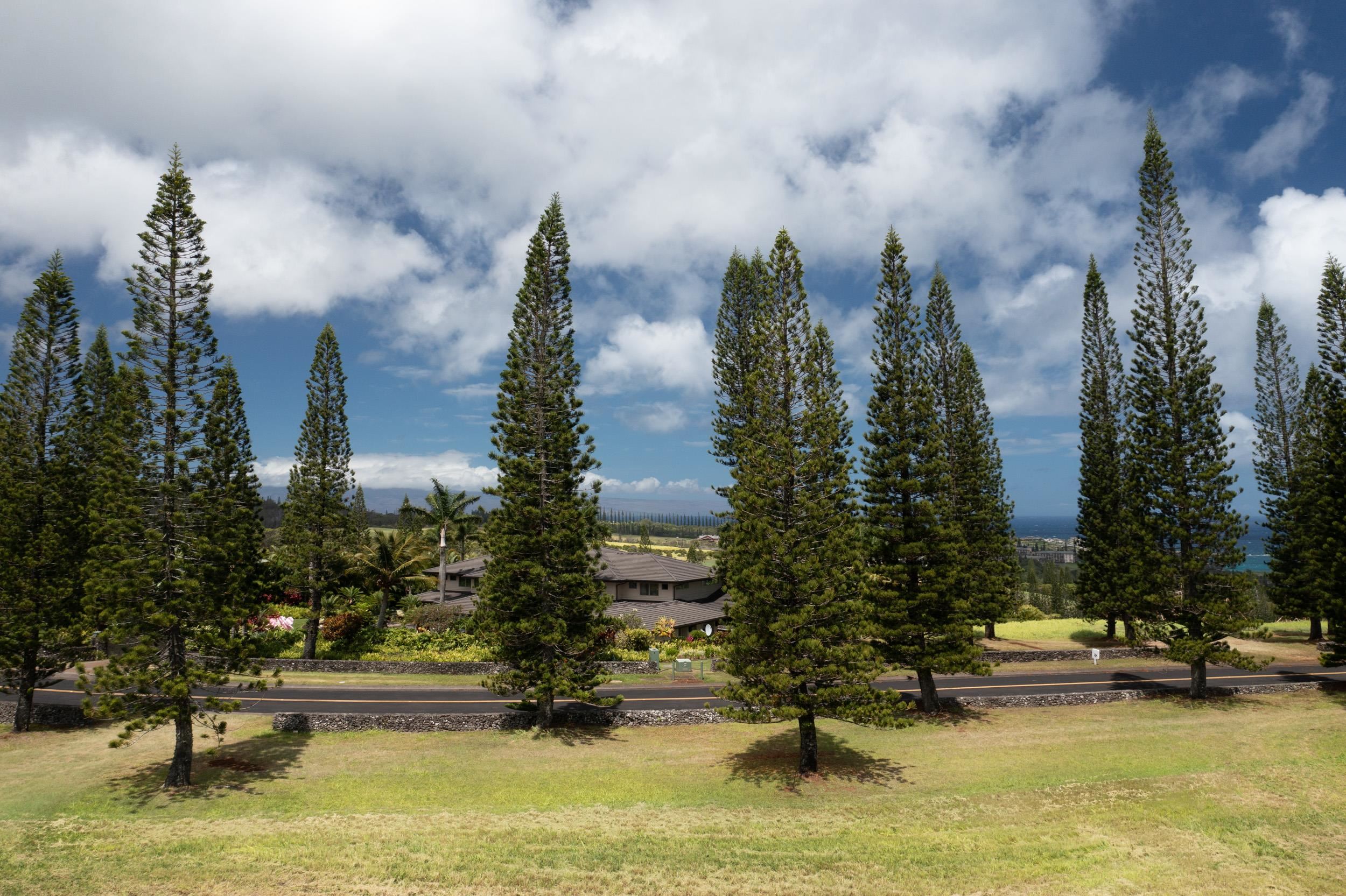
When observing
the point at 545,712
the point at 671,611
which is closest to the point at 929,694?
the point at 545,712

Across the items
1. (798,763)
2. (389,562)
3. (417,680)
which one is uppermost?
(389,562)

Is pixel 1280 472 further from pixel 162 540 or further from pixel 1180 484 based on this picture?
pixel 162 540

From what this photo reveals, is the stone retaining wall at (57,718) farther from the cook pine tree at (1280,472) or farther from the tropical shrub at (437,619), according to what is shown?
the cook pine tree at (1280,472)

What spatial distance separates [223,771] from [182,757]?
1554 mm

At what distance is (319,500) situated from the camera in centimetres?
3738

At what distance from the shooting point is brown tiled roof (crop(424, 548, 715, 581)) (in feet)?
164

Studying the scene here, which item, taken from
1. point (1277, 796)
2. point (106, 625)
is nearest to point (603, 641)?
point (106, 625)

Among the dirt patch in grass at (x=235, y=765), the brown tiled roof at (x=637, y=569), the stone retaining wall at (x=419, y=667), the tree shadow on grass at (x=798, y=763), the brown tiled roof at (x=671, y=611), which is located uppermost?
the brown tiled roof at (x=637, y=569)

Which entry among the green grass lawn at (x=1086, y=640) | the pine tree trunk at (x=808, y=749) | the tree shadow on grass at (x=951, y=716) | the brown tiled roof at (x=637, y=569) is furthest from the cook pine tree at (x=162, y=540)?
the green grass lawn at (x=1086, y=640)

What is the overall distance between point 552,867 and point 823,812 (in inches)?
264

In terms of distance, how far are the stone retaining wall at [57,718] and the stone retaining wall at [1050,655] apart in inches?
1592

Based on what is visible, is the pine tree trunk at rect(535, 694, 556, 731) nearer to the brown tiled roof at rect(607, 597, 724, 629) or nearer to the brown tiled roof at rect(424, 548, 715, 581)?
the brown tiled roof at rect(607, 597, 724, 629)

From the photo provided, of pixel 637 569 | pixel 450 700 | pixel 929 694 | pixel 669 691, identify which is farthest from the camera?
pixel 637 569

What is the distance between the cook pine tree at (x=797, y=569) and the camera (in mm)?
18016
